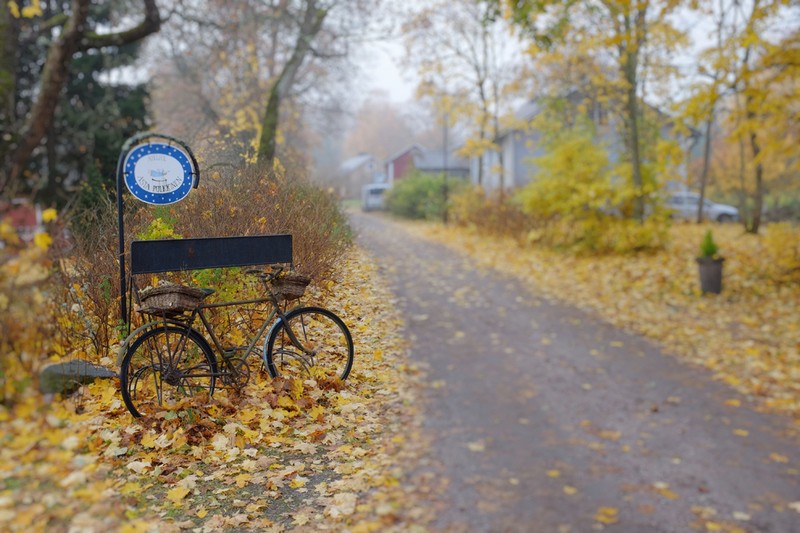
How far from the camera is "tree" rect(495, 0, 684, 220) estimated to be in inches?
609

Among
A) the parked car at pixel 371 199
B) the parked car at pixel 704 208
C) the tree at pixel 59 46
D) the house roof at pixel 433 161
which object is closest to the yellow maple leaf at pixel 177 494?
the parked car at pixel 371 199

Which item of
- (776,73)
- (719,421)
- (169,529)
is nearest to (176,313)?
(169,529)

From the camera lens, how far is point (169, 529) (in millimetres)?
1885

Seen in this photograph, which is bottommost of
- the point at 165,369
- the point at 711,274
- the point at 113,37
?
the point at 711,274

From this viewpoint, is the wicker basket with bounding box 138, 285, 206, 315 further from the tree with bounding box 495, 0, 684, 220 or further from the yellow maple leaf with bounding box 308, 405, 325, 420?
the tree with bounding box 495, 0, 684, 220

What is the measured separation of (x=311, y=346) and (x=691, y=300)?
64.8ft

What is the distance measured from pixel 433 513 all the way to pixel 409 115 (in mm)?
53731

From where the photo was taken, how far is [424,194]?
37.7 meters

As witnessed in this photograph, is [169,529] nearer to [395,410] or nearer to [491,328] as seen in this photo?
[395,410]

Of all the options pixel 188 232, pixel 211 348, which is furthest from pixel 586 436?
pixel 188 232

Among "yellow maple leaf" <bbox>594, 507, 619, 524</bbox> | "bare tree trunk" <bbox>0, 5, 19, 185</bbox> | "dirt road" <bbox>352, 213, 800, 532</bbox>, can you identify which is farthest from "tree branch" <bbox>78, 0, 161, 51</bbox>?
"yellow maple leaf" <bbox>594, 507, 619, 524</bbox>

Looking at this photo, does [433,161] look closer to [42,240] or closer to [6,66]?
[6,66]

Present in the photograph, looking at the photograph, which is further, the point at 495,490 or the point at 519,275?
the point at 519,275

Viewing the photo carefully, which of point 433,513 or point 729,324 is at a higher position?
point 729,324
